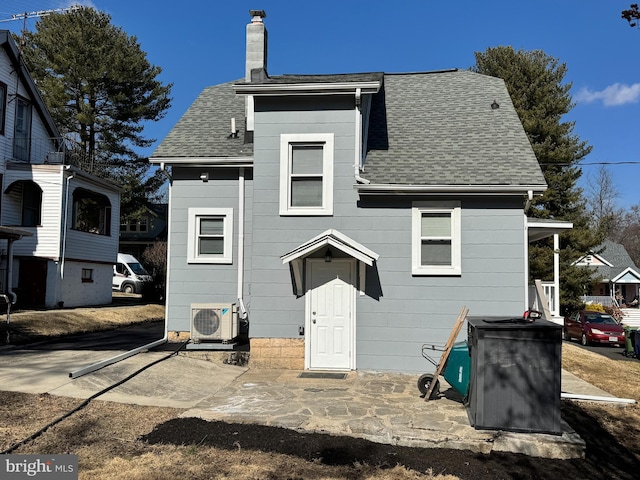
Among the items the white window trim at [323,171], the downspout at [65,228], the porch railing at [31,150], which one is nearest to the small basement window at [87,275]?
the downspout at [65,228]

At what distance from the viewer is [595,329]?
1994cm

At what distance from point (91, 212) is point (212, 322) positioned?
23673mm

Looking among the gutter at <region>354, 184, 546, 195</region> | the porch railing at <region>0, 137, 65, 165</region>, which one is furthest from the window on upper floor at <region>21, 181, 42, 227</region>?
the gutter at <region>354, 184, 546, 195</region>

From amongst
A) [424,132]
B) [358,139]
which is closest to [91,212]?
[424,132]

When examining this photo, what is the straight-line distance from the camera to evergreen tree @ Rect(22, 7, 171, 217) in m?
28.8

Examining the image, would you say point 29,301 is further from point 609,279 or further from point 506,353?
point 609,279

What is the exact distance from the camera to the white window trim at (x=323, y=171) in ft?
30.7

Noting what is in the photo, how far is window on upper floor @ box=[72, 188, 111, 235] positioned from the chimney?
12016 millimetres

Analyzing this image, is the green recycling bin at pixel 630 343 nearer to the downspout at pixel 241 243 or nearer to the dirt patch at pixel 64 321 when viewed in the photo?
the downspout at pixel 241 243

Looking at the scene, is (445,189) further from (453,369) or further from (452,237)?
(453,369)

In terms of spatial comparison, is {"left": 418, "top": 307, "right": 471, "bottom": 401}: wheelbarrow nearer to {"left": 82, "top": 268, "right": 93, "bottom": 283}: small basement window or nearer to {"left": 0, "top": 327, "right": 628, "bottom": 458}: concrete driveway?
{"left": 0, "top": 327, "right": 628, "bottom": 458}: concrete driveway

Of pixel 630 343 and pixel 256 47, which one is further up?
pixel 256 47

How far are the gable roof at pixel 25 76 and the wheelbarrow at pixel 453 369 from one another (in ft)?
66.6

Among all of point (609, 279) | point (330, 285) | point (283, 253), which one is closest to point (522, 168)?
point (330, 285)
